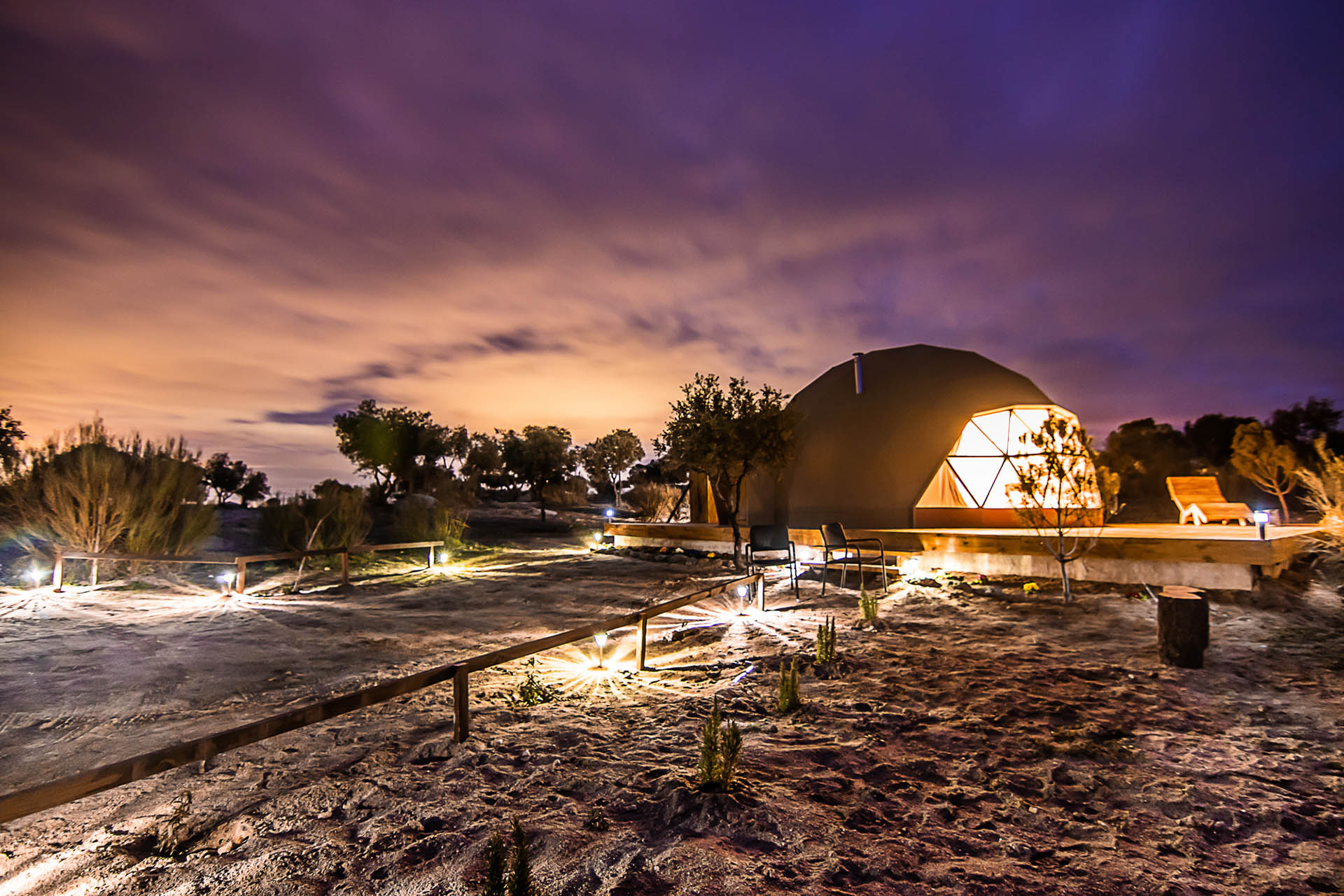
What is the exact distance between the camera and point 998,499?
13.7 metres

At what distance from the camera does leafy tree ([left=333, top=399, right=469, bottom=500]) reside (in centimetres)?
2978

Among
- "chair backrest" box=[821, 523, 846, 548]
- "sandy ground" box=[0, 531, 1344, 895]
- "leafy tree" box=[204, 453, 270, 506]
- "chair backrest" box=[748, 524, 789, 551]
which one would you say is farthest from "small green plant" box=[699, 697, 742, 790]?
"leafy tree" box=[204, 453, 270, 506]

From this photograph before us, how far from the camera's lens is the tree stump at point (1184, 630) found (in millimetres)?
4641

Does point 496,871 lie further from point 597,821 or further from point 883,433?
point 883,433

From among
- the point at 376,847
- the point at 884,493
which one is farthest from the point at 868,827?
the point at 884,493

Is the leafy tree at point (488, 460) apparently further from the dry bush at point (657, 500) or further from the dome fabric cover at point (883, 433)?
the dome fabric cover at point (883, 433)

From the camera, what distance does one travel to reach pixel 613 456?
136 ft

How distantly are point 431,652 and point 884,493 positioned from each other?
417 inches

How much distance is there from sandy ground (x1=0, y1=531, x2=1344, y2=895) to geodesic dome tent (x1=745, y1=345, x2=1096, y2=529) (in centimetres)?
725

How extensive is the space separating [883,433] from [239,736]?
1351 centimetres

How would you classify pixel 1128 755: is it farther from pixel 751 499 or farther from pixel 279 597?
pixel 751 499

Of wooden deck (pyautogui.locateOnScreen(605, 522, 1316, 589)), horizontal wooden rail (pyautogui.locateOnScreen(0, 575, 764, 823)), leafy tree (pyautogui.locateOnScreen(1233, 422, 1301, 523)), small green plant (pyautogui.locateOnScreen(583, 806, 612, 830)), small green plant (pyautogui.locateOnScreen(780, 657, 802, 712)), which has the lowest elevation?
small green plant (pyautogui.locateOnScreen(583, 806, 612, 830))

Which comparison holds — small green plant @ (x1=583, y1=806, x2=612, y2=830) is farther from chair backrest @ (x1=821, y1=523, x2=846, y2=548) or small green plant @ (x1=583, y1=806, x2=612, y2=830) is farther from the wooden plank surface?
the wooden plank surface

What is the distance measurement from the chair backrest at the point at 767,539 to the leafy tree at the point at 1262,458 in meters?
15.6
